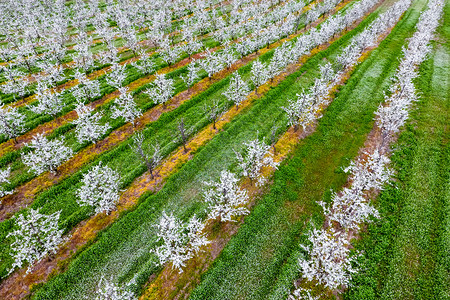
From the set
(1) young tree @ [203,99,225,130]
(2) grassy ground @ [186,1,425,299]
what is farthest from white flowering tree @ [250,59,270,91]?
(2) grassy ground @ [186,1,425,299]

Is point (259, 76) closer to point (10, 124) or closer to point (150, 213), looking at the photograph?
point (150, 213)

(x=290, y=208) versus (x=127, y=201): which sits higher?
(x=127, y=201)

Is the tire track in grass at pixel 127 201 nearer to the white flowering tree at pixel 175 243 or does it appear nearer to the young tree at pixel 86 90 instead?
the white flowering tree at pixel 175 243

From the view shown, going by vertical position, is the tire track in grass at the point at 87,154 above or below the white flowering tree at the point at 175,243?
above

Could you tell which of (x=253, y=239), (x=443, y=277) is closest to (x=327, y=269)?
(x=253, y=239)

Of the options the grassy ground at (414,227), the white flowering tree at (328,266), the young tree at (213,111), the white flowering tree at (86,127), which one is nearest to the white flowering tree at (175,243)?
the white flowering tree at (328,266)

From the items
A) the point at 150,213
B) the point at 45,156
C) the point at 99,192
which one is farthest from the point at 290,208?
the point at 45,156

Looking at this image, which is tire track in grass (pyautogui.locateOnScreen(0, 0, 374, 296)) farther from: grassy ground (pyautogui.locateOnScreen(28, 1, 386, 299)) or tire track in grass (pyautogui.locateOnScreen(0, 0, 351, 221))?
tire track in grass (pyautogui.locateOnScreen(0, 0, 351, 221))
